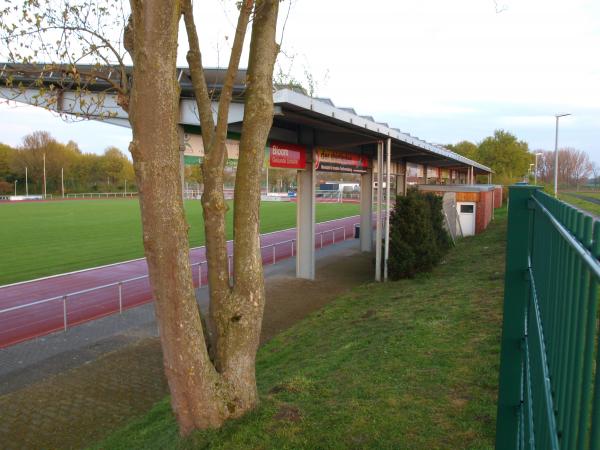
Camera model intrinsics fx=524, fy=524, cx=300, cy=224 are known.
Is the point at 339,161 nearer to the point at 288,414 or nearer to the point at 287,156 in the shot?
the point at 287,156

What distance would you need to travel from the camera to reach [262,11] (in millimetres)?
4621

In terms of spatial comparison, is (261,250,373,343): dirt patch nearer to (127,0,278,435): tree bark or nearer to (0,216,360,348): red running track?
(0,216,360,348): red running track

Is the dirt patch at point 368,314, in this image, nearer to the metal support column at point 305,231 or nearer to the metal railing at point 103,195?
the metal support column at point 305,231

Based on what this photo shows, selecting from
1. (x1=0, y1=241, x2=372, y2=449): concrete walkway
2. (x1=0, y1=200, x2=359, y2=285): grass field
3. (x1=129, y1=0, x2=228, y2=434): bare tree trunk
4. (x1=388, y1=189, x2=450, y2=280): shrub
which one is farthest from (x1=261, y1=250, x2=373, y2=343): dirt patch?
(x1=0, y1=200, x2=359, y2=285): grass field

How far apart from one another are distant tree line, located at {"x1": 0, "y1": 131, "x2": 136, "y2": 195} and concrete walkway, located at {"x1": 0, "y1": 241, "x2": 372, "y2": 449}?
80.2 meters

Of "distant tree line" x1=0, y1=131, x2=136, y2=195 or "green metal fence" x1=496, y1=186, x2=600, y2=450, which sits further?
"distant tree line" x1=0, y1=131, x2=136, y2=195

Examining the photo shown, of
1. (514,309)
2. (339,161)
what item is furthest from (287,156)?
(514,309)

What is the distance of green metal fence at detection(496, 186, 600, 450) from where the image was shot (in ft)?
3.47

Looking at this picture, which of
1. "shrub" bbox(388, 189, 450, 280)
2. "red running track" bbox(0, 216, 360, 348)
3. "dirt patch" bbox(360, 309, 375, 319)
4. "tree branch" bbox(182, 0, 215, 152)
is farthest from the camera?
"shrub" bbox(388, 189, 450, 280)

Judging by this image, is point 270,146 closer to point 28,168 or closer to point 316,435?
point 316,435

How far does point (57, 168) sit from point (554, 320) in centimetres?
9426

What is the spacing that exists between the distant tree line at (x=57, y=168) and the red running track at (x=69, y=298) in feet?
240

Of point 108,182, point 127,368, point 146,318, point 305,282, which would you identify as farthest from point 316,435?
point 108,182

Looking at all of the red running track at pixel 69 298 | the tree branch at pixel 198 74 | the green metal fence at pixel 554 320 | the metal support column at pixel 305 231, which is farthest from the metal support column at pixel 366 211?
the green metal fence at pixel 554 320
